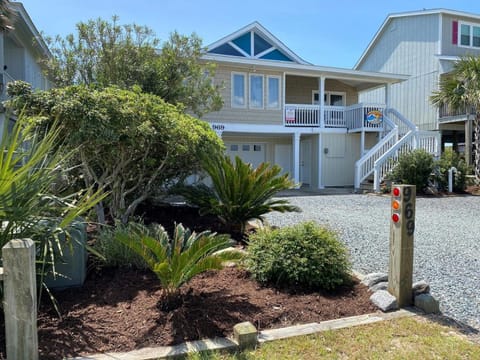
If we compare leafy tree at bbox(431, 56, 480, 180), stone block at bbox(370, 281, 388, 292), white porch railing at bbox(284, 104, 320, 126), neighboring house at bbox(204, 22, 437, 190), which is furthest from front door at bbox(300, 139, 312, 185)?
stone block at bbox(370, 281, 388, 292)

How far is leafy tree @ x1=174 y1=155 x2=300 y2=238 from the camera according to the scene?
18.9 feet

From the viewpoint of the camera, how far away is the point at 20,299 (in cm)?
225

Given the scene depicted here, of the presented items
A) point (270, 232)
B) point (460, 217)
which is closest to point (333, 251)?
point (270, 232)

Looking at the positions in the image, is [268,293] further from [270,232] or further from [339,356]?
[339,356]

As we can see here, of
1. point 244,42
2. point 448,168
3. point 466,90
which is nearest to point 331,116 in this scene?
point 244,42

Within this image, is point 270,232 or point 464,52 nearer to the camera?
point 270,232

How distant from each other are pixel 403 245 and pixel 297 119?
1336 cm

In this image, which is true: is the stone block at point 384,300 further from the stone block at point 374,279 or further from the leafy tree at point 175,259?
the leafy tree at point 175,259

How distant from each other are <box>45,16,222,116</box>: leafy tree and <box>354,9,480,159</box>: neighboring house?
582 inches

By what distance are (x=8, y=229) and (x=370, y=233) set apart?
616cm

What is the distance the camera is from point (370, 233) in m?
7.13

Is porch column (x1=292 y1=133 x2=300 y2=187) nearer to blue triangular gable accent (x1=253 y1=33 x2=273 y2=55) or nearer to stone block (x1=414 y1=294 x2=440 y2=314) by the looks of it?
blue triangular gable accent (x1=253 y1=33 x2=273 y2=55)

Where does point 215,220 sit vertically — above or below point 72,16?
below

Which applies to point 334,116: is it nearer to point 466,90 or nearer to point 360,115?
point 360,115
